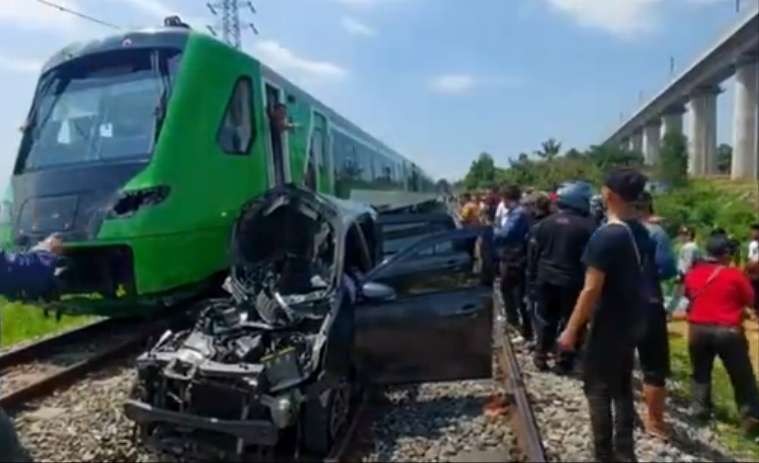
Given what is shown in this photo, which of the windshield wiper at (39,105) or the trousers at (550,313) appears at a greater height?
the windshield wiper at (39,105)

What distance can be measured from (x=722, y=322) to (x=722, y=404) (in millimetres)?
1397

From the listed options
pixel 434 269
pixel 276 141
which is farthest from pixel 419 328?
pixel 276 141

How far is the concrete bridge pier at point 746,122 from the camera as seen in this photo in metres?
58.3

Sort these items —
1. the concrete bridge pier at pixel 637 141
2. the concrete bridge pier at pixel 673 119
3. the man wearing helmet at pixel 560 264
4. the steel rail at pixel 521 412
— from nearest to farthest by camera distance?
1. the steel rail at pixel 521 412
2. the man wearing helmet at pixel 560 264
3. the concrete bridge pier at pixel 673 119
4. the concrete bridge pier at pixel 637 141

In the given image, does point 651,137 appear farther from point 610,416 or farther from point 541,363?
point 610,416

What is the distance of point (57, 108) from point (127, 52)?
1000 millimetres

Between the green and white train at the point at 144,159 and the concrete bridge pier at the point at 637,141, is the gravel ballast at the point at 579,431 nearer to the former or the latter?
the green and white train at the point at 144,159

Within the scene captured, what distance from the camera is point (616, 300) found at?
5164 millimetres

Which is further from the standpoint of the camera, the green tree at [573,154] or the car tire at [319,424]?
the green tree at [573,154]

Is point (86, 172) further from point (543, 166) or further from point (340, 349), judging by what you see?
point (543, 166)

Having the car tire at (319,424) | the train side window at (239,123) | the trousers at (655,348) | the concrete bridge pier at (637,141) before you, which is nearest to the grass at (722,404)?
the trousers at (655,348)

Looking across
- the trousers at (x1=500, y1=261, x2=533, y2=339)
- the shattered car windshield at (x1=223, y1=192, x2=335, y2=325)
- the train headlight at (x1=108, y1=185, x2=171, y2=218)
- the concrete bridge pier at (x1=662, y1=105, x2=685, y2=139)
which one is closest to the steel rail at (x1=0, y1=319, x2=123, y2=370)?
the train headlight at (x1=108, y1=185, x2=171, y2=218)

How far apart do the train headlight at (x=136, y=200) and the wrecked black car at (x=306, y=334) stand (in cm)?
160

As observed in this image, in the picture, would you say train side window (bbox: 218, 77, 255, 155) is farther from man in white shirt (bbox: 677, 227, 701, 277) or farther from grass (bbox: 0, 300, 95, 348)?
man in white shirt (bbox: 677, 227, 701, 277)
